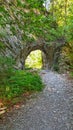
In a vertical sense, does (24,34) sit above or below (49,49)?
below

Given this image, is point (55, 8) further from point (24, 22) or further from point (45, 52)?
point (24, 22)

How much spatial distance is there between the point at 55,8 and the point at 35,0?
817 inches

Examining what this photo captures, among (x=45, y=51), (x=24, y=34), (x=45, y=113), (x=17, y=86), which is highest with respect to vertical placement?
(x=45, y=51)

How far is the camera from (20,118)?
729 cm

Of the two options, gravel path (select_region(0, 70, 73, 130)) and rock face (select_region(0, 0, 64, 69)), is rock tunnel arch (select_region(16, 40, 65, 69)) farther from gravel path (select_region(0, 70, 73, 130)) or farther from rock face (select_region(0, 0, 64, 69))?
gravel path (select_region(0, 70, 73, 130))

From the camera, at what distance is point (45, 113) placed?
301 inches

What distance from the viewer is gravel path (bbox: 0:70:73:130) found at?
6.64 meters

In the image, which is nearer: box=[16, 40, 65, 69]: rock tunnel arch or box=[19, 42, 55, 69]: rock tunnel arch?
box=[19, 42, 55, 69]: rock tunnel arch

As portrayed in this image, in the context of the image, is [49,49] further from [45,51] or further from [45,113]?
[45,113]

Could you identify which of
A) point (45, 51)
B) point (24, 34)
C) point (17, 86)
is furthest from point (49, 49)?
point (24, 34)

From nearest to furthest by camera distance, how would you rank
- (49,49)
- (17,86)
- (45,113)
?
(45,113) < (17,86) < (49,49)

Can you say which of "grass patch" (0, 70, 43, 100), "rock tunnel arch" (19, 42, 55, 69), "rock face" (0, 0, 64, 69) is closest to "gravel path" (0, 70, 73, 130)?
"grass patch" (0, 70, 43, 100)

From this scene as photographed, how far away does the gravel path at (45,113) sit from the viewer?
6.64 meters

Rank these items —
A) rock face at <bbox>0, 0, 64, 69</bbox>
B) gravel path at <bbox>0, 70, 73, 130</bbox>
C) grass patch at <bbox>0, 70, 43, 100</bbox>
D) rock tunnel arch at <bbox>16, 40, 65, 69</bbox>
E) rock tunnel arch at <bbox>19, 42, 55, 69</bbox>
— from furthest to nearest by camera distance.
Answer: rock tunnel arch at <bbox>16, 40, 65, 69</bbox> < rock tunnel arch at <bbox>19, 42, 55, 69</bbox> < grass patch at <bbox>0, 70, 43, 100</bbox> < gravel path at <bbox>0, 70, 73, 130</bbox> < rock face at <bbox>0, 0, 64, 69</bbox>
